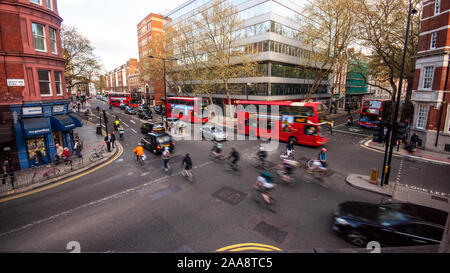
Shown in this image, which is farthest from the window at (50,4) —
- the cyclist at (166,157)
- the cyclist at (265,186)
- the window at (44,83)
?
the cyclist at (265,186)

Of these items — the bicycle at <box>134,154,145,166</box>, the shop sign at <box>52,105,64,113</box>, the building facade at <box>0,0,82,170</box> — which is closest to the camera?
the building facade at <box>0,0,82,170</box>

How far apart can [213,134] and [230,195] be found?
1171cm

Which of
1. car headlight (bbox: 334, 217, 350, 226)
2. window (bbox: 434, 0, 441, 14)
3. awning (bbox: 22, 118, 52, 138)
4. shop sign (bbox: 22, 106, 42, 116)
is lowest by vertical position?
car headlight (bbox: 334, 217, 350, 226)

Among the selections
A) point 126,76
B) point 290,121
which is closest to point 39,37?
point 290,121

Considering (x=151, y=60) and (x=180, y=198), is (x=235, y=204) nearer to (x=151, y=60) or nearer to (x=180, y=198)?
(x=180, y=198)

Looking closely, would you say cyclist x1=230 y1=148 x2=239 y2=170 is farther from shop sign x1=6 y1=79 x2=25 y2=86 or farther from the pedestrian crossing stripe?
shop sign x1=6 y1=79 x2=25 y2=86

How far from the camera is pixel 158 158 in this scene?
54.9 ft

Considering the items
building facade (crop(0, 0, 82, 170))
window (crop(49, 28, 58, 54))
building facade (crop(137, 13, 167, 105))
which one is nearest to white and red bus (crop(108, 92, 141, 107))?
building facade (crop(137, 13, 167, 105))

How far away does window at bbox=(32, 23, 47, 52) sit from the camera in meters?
14.7

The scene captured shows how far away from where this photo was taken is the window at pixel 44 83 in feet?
49.9

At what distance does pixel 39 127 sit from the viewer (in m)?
14.5

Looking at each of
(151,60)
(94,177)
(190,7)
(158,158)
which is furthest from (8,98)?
(190,7)

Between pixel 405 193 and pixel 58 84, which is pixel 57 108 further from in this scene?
pixel 405 193
